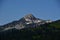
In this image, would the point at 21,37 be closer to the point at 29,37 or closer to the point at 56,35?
the point at 29,37

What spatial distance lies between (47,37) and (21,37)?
18.7 feet

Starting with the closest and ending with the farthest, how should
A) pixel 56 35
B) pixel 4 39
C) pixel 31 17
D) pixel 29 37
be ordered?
1. pixel 56 35
2. pixel 29 37
3. pixel 4 39
4. pixel 31 17

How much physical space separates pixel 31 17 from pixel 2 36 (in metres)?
72.5

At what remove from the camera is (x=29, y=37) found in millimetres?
39094

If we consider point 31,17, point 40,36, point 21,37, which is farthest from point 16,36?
point 31,17

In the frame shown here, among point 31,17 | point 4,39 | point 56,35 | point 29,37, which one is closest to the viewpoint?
point 56,35

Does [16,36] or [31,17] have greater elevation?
[31,17]

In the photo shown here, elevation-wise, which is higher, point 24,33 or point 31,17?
point 31,17

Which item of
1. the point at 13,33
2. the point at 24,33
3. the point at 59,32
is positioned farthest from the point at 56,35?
the point at 13,33

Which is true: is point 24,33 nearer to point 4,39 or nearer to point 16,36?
point 16,36

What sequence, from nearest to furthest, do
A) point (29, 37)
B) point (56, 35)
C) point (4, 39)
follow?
point (56, 35) < point (29, 37) < point (4, 39)

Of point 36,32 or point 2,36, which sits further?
point 2,36

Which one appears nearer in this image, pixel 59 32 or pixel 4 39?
A: pixel 59 32

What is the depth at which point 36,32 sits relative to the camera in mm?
40969
